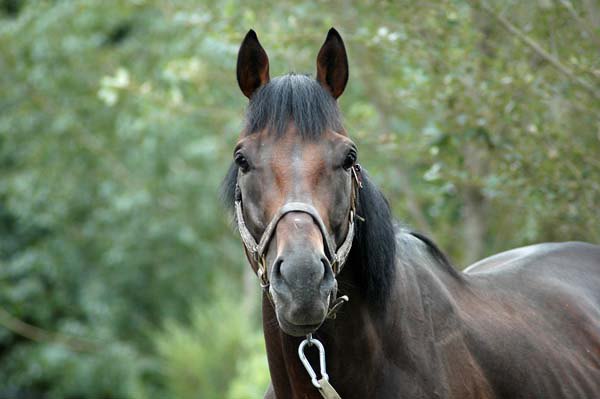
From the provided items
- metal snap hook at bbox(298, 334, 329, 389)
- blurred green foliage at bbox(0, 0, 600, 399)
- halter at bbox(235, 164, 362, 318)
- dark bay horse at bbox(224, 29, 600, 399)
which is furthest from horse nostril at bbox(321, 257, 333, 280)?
blurred green foliage at bbox(0, 0, 600, 399)

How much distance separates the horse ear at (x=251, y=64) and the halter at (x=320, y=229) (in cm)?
41

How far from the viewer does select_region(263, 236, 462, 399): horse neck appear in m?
3.35

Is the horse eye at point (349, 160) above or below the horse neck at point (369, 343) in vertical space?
above

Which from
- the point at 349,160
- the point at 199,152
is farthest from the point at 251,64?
the point at 199,152

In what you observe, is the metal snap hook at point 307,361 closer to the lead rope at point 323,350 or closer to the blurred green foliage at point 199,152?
the lead rope at point 323,350

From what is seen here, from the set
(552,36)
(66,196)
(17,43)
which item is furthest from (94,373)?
(552,36)

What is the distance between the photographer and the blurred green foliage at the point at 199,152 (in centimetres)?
588

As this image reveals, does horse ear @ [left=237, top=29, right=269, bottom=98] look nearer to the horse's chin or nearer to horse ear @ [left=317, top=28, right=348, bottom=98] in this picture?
horse ear @ [left=317, top=28, right=348, bottom=98]

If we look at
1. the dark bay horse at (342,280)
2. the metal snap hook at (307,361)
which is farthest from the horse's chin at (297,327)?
the metal snap hook at (307,361)

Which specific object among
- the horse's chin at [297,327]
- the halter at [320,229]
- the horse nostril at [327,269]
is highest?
Answer: the halter at [320,229]

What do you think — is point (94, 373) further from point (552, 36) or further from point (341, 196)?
point (341, 196)

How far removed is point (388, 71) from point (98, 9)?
5.66 metres

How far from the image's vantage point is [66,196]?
46.9 ft

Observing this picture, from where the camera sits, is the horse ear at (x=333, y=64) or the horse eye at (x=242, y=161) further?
the horse ear at (x=333, y=64)
